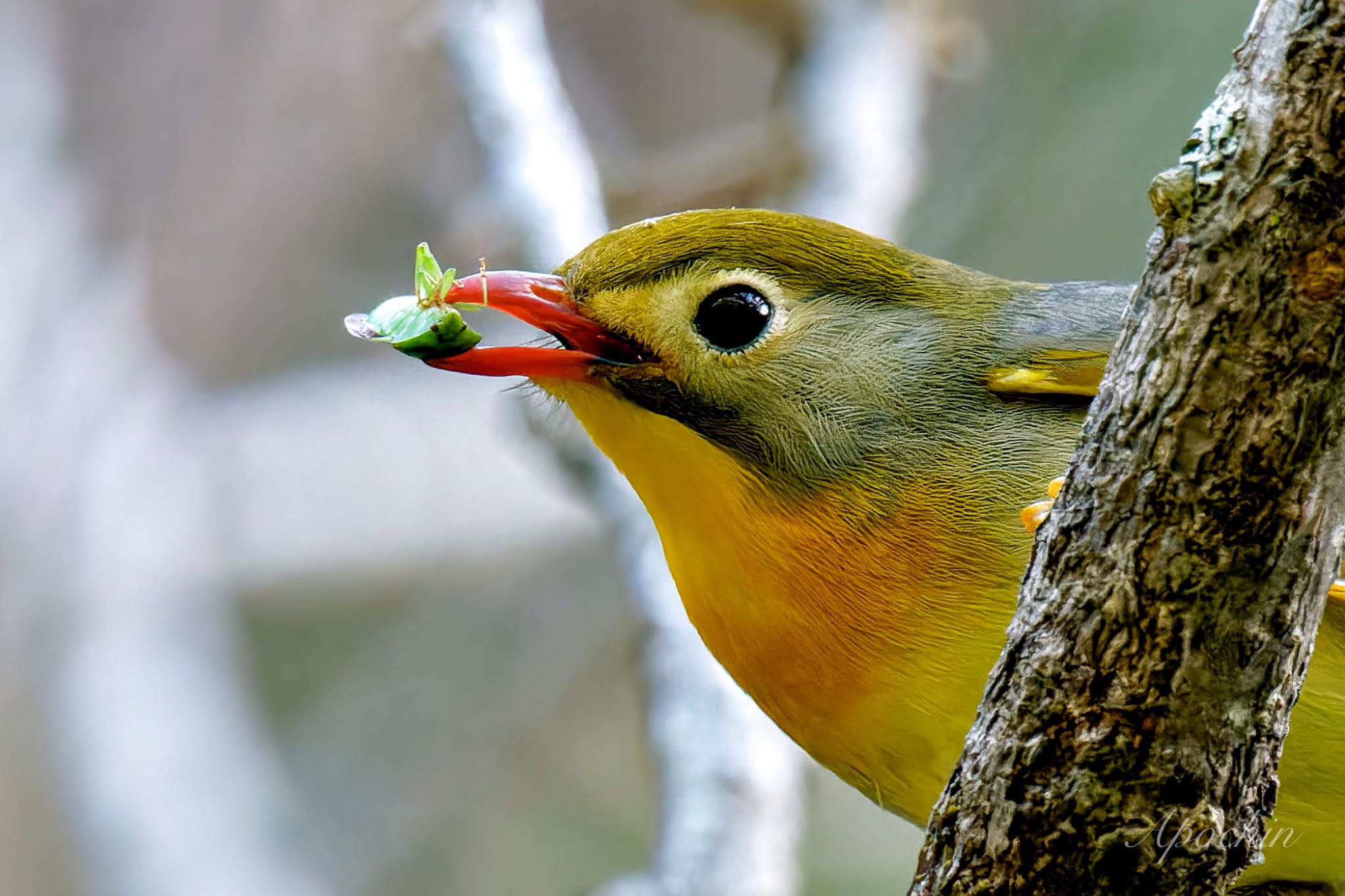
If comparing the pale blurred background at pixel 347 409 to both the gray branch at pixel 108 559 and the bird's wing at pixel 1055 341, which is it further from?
the bird's wing at pixel 1055 341

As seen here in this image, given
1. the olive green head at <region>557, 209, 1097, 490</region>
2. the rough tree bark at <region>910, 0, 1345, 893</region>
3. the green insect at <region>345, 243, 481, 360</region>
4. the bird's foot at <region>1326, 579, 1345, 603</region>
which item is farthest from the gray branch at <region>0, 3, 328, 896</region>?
the rough tree bark at <region>910, 0, 1345, 893</region>

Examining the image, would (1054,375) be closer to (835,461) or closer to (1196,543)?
(835,461)

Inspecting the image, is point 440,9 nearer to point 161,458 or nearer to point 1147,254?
point 161,458

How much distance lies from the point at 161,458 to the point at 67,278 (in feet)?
3.01

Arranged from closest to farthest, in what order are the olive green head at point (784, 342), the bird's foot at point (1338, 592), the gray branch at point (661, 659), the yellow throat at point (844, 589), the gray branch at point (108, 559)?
the bird's foot at point (1338, 592), the yellow throat at point (844, 589), the olive green head at point (784, 342), the gray branch at point (661, 659), the gray branch at point (108, 559)

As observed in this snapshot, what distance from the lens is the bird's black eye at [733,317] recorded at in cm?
276

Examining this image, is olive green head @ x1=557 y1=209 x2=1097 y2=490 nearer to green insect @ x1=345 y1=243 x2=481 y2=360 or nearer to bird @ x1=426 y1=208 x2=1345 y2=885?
bird @ x1=426 y1=208 x2=1345 y2=885

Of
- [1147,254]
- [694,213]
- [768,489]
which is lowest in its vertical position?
[1147,254]

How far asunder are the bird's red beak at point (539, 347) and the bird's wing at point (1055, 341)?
71 centimetres

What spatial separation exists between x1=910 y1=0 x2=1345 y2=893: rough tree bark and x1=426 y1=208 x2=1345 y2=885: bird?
700 mm

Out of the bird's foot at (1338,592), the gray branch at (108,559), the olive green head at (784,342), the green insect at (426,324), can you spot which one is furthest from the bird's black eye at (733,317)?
the gray branch at (108,559)

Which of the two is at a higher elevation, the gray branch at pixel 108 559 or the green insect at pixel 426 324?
the gray branch at pixel 108 559

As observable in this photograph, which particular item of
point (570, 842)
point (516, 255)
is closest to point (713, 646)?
point (516, 255)

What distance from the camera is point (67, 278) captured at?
6742 millimetres
